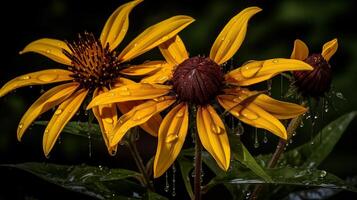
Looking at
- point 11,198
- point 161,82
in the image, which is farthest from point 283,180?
point 11,198

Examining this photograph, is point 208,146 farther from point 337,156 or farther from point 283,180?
point 337,156

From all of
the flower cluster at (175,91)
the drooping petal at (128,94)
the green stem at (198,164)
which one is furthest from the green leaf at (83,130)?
the green stem at (198,164)

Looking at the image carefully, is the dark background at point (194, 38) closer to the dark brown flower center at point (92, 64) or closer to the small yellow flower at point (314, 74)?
the dark brown flower center at point (92, 64)

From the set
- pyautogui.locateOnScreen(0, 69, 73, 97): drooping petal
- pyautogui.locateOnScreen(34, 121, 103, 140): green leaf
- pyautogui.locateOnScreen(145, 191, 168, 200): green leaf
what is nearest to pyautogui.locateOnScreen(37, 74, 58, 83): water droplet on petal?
pyautogui.locateOnScreen(0, 69, 73, 97): drooping petal

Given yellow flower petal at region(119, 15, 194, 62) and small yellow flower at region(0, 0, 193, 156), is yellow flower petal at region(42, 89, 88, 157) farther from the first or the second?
yellow flower petal at region(119, 15, 194, 62)

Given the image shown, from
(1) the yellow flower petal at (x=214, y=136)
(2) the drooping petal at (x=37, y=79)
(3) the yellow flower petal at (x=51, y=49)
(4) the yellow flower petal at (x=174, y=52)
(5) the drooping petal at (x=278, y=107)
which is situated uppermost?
(3) the yellow flower petal at (x=51, y=49)
